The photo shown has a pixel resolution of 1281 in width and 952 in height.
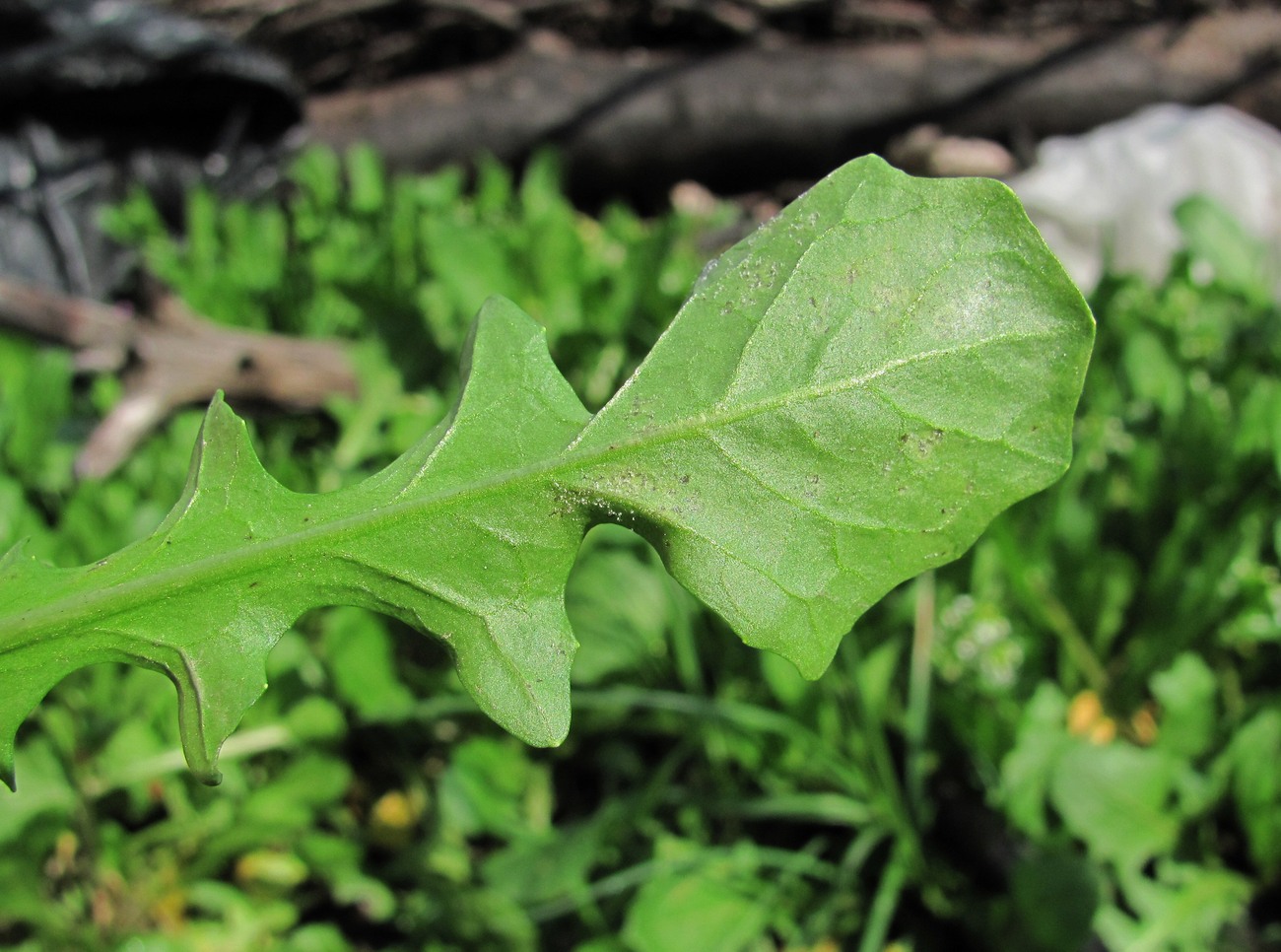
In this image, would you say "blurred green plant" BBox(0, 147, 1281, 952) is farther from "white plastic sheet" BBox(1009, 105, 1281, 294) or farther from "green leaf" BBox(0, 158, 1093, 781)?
"white plastic sheet" BBox(1009, 105, 1281, 294)

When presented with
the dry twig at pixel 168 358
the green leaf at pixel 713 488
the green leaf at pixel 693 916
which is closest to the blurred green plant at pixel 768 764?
the green leaf at pixel 693 916

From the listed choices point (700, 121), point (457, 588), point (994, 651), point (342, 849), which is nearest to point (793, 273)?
point (457, 588)

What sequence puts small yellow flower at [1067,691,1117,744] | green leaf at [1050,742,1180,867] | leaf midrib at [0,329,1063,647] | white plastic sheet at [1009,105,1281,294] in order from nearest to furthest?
leaf midrib at [0,329,1063,647] → green leaf at [1050,742,1180,867] → small yellow flower at [1067,691,1117,744] → white plastic sheet at [1009,105,1281,294]

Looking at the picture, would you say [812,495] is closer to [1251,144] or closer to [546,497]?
[546,497]

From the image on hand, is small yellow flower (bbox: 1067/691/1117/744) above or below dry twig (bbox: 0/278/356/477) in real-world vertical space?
below

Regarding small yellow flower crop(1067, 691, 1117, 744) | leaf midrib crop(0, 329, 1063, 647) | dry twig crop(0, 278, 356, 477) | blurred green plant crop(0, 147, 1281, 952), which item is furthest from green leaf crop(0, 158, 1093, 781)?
dry twig crop(0, 278, 356, 477)

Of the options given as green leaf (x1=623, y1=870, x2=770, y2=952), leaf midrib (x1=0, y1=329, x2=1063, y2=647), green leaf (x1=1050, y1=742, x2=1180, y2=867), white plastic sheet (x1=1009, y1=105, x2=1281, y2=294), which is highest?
leaf midrib (x1=0, y1=329, x2=1063, y2=647)
